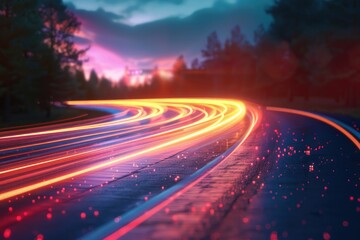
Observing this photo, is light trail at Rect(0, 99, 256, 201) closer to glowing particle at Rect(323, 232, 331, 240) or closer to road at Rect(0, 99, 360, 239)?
road at Rect(0, 99, 360, 239)

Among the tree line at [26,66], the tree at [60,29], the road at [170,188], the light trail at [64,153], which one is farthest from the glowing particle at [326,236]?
the tree at [60,29]

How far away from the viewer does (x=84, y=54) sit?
83.4 meters

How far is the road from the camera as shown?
8.86m

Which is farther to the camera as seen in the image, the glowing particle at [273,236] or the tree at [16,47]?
the tree at [16,47]

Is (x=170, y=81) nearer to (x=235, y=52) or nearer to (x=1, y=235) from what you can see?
(x=235, y=52)

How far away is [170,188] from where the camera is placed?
41.7 feet

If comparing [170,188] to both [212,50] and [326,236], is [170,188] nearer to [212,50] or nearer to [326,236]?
[326,236]

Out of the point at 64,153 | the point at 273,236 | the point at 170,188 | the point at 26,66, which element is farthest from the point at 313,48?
the point at 273,236

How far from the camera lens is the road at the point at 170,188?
8859mm

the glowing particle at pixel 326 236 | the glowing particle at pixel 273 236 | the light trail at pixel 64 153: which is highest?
the glowing particle at pixel 326 236

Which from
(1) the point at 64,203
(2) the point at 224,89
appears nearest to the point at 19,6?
(1) the point at 64,203

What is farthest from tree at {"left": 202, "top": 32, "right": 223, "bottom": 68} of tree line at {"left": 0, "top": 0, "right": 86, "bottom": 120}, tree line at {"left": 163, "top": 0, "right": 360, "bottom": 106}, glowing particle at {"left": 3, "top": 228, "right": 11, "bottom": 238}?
glowing particle at {"left": 3, "top": 228, "right": 11, "bottom": 238}

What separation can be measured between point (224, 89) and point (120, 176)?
126m

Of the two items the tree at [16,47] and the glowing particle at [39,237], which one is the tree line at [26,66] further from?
the glowing particle at [39,237]
